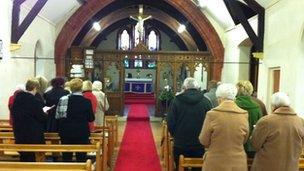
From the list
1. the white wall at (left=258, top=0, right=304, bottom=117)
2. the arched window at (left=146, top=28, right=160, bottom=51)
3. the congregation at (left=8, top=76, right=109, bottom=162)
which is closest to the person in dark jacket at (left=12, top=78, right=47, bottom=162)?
the congregation at (left=8, top=76, right=109, bottom=162)

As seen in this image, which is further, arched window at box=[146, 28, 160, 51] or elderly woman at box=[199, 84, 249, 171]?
arched window at box=[146, 28, 160, 51]

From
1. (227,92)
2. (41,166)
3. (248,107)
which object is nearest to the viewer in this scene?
(41,166)

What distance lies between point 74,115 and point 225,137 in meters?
2.05

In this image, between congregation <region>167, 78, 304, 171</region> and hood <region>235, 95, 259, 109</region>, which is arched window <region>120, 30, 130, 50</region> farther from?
congregation <region>167, 78, 304, 171</region>

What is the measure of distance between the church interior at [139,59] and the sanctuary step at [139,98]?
0.38 feet

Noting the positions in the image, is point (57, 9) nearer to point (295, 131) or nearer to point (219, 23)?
point (219, 23)

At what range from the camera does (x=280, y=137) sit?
11.9ft

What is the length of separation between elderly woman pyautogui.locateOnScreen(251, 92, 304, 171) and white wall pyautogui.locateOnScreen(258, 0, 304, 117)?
3634mm

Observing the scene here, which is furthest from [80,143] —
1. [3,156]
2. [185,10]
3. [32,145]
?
[185,10]

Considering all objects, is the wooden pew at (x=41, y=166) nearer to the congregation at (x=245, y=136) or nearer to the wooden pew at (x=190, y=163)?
the wooden pew at (x=190, y=163)

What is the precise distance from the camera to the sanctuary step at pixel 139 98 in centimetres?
2017

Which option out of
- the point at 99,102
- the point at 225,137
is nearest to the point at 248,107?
the point at 225,137

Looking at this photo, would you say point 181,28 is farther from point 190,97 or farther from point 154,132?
point 190,97

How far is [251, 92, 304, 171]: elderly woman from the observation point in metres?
3.64
